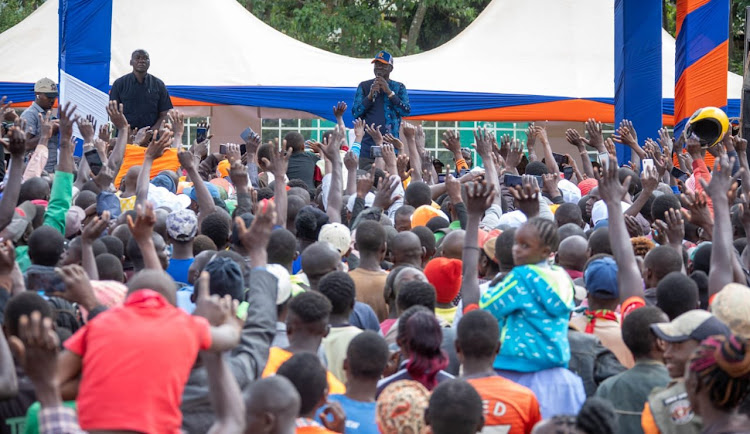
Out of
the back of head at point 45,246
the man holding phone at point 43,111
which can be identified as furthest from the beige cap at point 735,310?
the man holding phone at point 43,111

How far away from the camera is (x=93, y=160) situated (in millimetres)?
9016

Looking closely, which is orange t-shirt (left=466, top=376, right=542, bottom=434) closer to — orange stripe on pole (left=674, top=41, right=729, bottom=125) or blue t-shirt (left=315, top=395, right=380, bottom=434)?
blue t-shirt (left=315, top=395, right=380, bottom=434)

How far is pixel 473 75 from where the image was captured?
1767cm

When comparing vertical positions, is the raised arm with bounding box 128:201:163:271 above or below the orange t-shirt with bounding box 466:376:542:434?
above

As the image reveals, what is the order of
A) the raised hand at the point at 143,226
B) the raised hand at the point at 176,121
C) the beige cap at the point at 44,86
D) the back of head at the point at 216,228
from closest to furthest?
the raised hand at the point at 143,226 < the back of head at the point at 216,228 < the raised hand at the point at 176,121 < the beige cap at the point at 44,86

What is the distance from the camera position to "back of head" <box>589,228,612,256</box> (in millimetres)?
5558

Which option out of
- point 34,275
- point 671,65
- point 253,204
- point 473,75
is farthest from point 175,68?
point 34,275

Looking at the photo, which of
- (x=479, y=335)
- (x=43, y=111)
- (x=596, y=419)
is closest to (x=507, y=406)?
(x=479, y=335)

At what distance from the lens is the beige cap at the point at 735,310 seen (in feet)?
12.9

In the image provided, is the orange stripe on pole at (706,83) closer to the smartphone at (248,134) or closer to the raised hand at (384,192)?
the smartphone at (248,134)

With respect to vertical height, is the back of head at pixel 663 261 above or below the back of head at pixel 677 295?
above

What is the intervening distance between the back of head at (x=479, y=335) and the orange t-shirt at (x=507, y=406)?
0.32ft

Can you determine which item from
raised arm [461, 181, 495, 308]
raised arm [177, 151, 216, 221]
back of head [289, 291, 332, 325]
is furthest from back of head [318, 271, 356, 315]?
raised arm [177, 151, 216, 221]

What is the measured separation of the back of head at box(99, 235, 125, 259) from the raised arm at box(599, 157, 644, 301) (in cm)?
250
